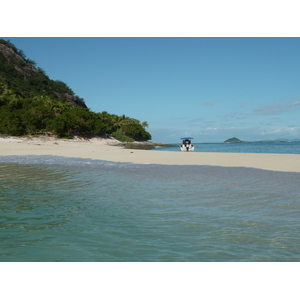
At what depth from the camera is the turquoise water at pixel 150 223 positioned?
423cm

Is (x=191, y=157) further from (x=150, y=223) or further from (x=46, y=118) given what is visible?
(x=46, y=118)

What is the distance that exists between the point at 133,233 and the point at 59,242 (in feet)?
4.20

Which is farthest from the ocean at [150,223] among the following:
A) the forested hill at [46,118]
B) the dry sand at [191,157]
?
the forested hill at [46,118]

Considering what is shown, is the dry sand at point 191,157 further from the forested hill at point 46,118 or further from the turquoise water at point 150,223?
the forested hill at point 46,118

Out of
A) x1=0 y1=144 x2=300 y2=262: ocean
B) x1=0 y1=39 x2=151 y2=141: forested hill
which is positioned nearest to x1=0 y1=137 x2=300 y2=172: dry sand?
x1=0 y1=144 x2=300 y2=262: ocean

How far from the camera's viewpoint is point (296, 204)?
7.26 metres

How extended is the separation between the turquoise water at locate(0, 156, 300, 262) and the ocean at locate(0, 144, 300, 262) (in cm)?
1

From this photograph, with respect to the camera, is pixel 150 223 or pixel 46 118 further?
pixel 46 118

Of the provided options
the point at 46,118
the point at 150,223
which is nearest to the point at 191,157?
the point at 150,223

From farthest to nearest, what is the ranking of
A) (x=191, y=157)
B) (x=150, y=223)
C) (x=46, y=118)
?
(x=46, y=118), (x=191, y=157), (x=150, y=223)

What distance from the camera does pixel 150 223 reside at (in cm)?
574

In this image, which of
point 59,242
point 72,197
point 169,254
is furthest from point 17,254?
point 72,197

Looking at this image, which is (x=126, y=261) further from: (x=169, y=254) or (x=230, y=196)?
(x=230, y=196)

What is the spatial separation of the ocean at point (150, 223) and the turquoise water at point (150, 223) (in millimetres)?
→ 14
